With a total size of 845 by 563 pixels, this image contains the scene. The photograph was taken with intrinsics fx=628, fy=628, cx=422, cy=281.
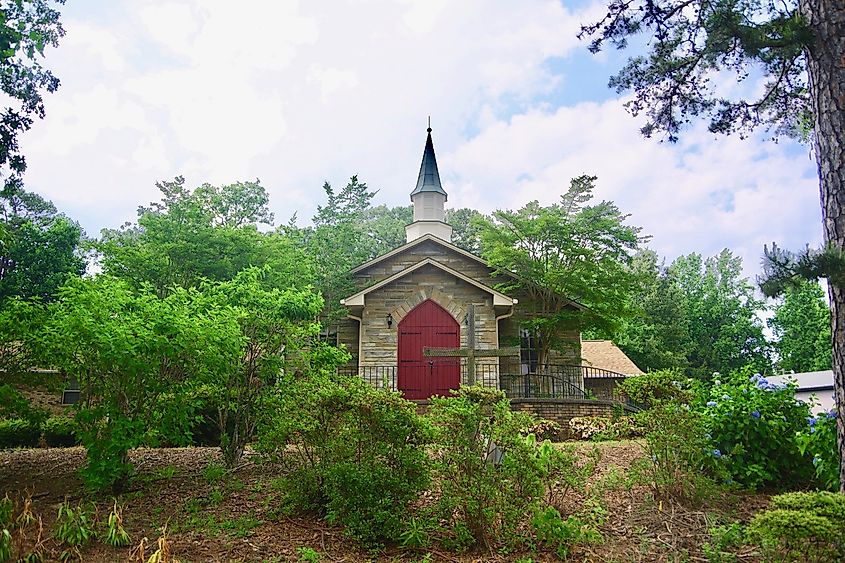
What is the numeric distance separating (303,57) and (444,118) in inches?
397

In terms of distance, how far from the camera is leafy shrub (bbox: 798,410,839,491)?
232 inches

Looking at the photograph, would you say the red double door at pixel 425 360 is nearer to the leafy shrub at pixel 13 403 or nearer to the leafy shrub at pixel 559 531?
the leafy shrub at pixel 13 403

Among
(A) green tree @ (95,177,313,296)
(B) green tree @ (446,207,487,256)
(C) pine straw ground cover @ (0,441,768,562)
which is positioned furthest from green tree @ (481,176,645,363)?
(B) green tree @ (446,207,487,256)

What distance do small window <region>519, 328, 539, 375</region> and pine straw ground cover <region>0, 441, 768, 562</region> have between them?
997 centimetres

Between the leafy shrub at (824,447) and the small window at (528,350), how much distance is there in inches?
475

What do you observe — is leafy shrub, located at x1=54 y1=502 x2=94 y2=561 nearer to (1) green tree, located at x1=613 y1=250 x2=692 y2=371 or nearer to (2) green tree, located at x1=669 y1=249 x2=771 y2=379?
(1) green tree, located at x1=613 y1=250 x2=692 y2=371

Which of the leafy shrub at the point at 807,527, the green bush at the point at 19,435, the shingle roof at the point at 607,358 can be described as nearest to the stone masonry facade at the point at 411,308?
the shingle roof at the point at 607,358

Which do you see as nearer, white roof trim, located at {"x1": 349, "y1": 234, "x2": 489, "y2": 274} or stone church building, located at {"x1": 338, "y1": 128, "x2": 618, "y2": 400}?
stone church building, located at {"x1": 338, "y1": 128, "x2": 618, "y2": 400}

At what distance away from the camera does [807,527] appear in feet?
13.6

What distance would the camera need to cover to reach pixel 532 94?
608 inches

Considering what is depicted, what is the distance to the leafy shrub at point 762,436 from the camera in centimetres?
672

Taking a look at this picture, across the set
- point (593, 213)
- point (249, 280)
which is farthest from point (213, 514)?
point (593, 213)

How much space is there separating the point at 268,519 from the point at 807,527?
4645 millimetres

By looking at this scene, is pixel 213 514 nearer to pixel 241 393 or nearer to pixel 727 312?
pixel 241 393
